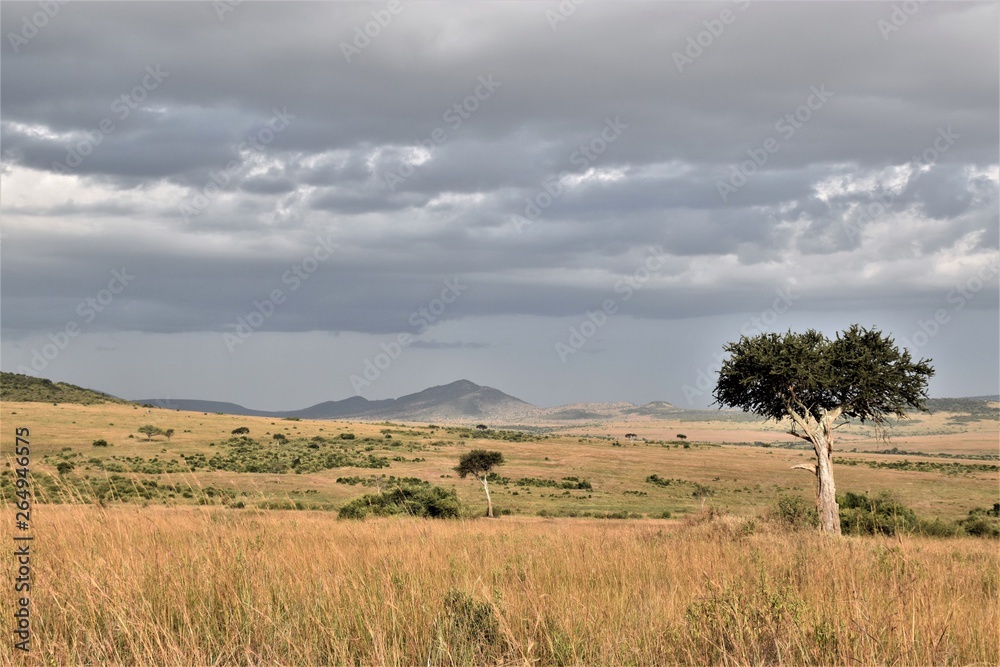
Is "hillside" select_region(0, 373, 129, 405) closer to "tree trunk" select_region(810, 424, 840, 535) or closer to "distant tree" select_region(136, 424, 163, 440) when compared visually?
"distant tree" select_region(136, 424, 163, 440)

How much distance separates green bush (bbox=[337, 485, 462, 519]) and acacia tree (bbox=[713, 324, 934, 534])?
49.6 ft

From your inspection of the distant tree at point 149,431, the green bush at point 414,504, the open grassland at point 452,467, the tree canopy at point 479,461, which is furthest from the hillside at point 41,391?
the green bush at point 414,504

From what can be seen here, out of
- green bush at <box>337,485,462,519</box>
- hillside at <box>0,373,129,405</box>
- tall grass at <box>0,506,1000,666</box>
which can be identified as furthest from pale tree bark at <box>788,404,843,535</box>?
hillside at <box>0,373,129,405</box>

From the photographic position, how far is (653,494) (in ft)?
227

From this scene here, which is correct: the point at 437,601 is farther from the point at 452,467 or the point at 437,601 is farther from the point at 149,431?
the point at 149,431

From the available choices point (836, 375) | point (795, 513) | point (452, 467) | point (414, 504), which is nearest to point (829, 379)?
point (836, 375)

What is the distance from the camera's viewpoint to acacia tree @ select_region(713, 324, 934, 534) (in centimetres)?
2875

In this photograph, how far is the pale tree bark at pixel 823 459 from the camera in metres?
26.7

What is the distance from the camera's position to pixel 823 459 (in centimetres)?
2725

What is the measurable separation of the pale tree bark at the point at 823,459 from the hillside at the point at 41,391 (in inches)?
5745

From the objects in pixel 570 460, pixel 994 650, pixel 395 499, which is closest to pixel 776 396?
pixel 395 499

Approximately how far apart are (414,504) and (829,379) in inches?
846

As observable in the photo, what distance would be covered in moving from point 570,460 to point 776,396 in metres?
68.1

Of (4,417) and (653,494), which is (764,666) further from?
(4,417)
